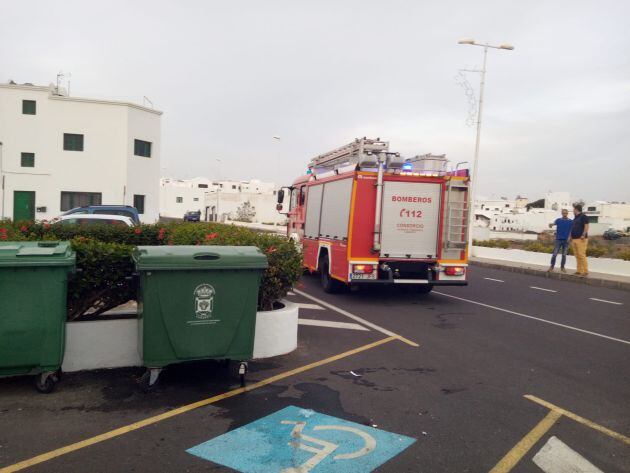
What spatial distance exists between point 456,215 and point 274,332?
17.9ft

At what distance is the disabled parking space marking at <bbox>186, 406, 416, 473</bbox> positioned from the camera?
358cm

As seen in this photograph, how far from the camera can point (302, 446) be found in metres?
3.85

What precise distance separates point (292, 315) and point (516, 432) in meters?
2.89

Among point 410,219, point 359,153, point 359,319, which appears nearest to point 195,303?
point 359,319

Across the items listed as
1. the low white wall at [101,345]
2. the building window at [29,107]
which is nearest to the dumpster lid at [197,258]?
the low white wall at [101,345]

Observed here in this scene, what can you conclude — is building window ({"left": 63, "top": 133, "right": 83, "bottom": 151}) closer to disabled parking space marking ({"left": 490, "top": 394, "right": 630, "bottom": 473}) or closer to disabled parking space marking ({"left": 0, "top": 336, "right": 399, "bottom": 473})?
disabled parking space marking ({"left": 0, "top": 336, "right": 399, "bottom": 473})

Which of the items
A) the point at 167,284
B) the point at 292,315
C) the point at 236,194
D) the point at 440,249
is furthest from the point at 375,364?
the point at 236,194

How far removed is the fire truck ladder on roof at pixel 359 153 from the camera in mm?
9867

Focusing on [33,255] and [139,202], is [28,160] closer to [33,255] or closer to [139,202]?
[139,202]

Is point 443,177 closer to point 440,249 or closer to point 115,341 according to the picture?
point 440,249

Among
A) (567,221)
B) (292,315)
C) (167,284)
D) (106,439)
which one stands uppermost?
(567,221)

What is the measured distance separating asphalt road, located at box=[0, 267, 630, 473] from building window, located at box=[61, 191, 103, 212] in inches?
936

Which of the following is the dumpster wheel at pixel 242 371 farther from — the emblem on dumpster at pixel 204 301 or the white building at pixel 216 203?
the white building at pixel 216 203

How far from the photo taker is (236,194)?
76188mm
